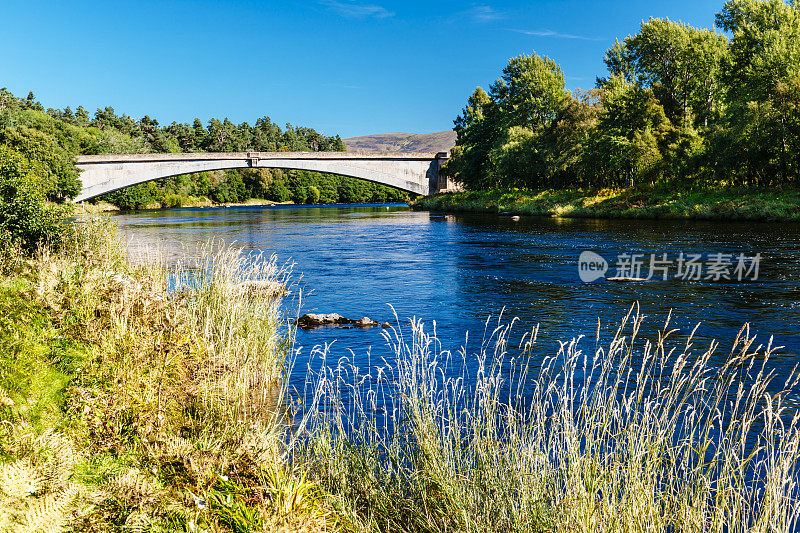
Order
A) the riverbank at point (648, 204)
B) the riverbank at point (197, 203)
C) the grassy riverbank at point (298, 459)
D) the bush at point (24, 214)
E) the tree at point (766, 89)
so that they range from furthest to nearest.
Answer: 1. the riverbank at point (197, 203)
2. the tree at point (766, 89)
3. the riverbank at point (648, 204)
4. the bush at point (24, 214)
5. the grassy riverbank at point (298, 459)

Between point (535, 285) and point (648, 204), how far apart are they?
32631 millimetres

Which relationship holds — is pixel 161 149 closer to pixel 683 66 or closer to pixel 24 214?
pixel 683 66

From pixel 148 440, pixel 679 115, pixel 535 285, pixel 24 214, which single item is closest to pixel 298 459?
pixel 148 440

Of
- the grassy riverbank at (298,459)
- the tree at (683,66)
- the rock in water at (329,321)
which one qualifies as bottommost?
the rock in water at (329,321)

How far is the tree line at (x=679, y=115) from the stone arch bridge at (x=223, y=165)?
1888 cm

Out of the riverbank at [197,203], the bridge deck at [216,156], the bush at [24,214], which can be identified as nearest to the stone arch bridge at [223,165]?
the bridge deck at [216,156]

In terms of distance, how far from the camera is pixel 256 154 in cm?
8069

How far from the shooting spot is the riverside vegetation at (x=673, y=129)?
1695 inches

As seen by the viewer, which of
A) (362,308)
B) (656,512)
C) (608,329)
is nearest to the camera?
(656,512)

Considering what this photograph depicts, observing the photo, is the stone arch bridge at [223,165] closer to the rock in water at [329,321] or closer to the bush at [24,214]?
the bush at [24,214]

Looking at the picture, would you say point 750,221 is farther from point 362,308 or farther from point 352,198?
point 352,198

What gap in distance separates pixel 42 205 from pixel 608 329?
15.1 metres

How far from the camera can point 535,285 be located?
21.1m

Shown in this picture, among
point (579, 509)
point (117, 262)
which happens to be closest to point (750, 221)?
point (117, 262)
